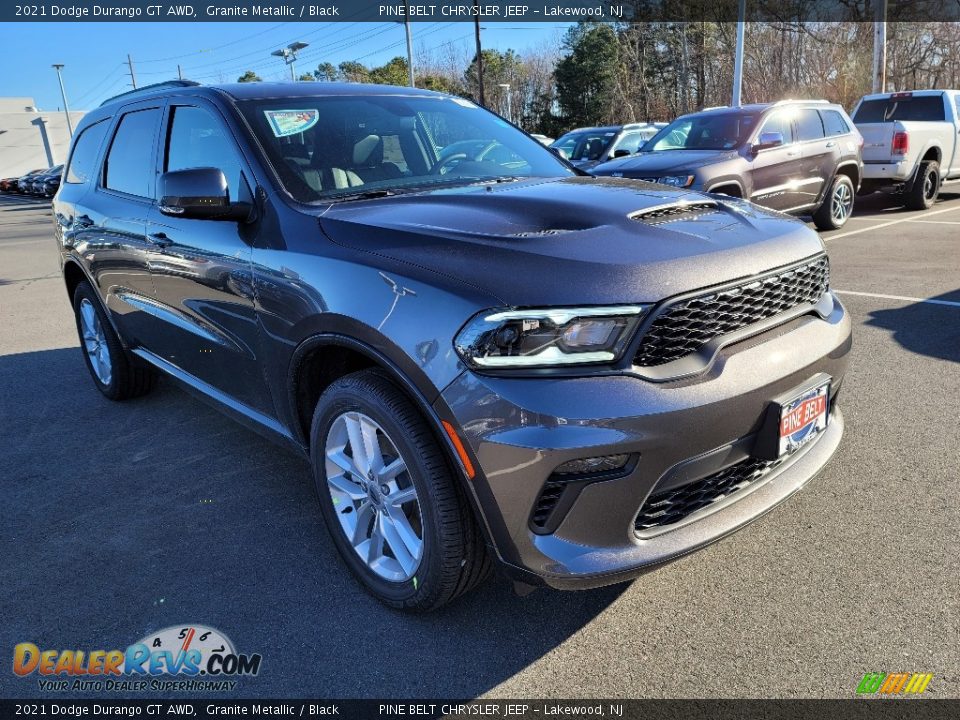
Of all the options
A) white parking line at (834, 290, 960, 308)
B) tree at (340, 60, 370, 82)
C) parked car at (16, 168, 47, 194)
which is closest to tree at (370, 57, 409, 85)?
tree at (340, 60, 370, 82)

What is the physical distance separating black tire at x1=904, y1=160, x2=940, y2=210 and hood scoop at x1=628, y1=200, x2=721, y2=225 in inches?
450

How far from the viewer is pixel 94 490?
359 centimetres

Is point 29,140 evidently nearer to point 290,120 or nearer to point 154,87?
point 154,87

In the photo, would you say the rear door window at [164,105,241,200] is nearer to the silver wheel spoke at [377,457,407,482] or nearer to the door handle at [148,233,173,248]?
the door handle at [148,233,173,248]

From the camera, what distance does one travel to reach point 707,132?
386 inches

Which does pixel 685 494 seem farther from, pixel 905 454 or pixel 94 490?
pixel 94 490

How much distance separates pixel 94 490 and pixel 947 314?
5960 mm

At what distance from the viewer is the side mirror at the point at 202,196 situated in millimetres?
2730

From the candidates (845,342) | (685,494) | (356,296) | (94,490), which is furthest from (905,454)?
(94,490)

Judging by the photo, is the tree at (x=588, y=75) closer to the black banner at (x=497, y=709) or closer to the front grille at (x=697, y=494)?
the front grille at (x=697, y=494)

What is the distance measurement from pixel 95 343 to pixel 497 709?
4049 mm

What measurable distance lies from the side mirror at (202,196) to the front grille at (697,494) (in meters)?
1.85

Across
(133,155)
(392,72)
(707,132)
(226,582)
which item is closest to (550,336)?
(226,582)

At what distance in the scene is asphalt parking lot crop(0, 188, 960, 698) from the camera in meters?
2.22
